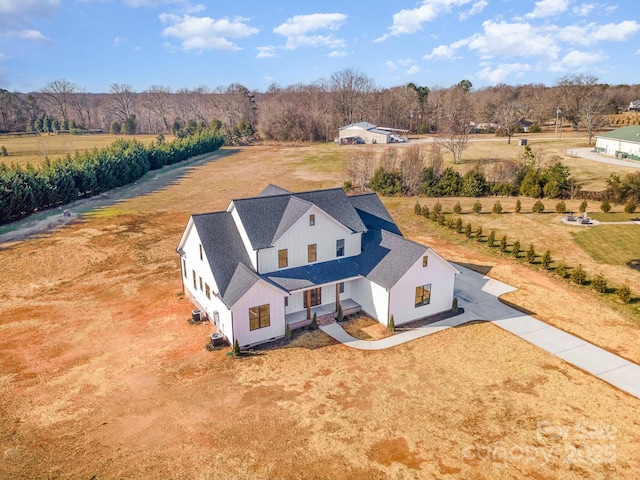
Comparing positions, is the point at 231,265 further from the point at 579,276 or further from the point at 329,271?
the point at 579,276

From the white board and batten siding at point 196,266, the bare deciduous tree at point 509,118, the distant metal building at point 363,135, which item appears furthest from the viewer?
the distant metal building at point 363,135

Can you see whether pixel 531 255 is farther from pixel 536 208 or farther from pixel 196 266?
pixel 196 266

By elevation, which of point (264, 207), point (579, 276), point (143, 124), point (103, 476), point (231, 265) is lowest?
point (103, 476)

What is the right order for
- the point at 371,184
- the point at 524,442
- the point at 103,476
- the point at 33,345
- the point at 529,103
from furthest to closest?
the point at 529,103 < the point at 371,184 < the point at 33,345 < the point at 524,442 < the point at 103,476

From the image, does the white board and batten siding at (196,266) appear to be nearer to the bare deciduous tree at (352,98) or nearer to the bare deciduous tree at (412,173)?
the bare deciduous tree at (412,173)

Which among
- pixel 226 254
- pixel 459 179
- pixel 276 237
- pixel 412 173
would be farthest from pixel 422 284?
pixel 459 179

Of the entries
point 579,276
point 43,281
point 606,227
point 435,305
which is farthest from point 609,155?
point 43,281

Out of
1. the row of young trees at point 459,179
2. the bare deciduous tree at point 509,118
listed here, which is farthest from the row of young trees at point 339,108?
the row of young trees at point 459,179
